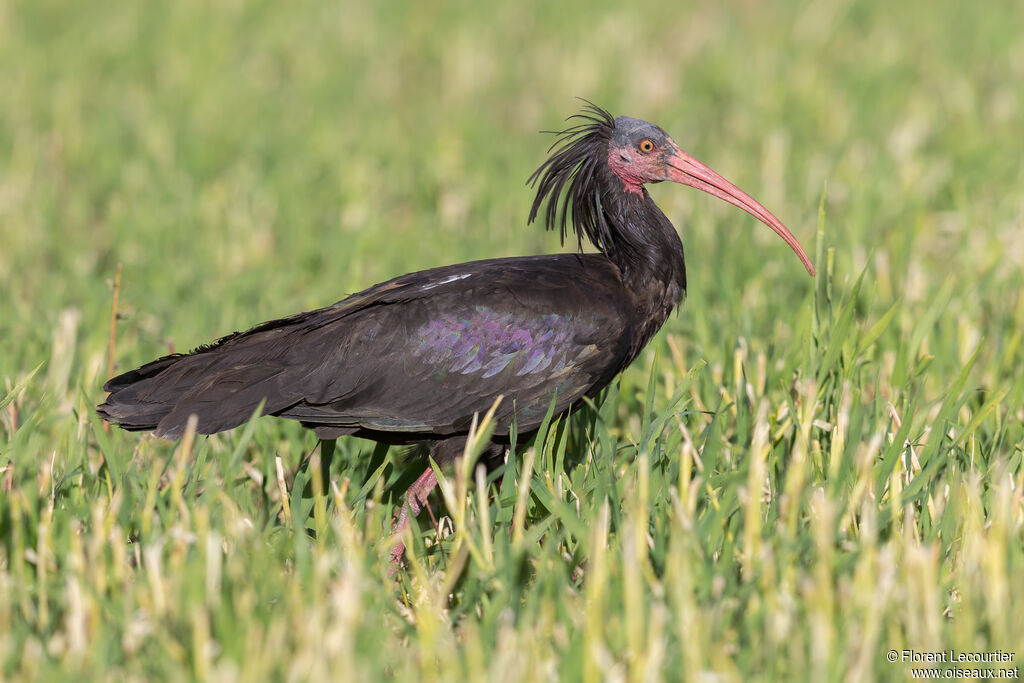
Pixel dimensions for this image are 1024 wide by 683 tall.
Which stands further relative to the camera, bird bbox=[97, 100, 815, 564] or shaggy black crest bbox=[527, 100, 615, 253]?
shaggy black crest bbox=[527, 100, 615, 253]

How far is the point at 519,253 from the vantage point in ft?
23.2

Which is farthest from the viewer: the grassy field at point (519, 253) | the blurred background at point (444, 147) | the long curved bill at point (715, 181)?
the blurred background at point (444, 147)

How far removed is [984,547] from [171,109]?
780 cm

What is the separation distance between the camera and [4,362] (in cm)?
514

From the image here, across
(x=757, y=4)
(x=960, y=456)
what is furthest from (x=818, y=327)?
(x=757, y=4)

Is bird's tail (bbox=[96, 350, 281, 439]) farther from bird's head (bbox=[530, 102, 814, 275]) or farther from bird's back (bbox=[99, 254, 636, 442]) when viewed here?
bird's head (bbox=[530, 102, 814, 275])

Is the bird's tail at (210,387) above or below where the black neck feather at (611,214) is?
below

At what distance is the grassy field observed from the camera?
302 cm

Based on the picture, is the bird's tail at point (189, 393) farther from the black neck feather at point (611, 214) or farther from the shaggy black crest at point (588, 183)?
the shaggy black crest at point (588, 183)

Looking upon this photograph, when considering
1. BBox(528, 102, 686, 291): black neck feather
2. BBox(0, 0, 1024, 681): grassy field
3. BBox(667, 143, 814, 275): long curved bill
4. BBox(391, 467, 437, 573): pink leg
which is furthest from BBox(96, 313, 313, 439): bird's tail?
BBox(667, 143, 814, 275): long curved bill

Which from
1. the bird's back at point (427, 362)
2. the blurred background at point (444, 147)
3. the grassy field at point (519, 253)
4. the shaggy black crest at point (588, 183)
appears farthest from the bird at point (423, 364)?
the blurred background at point (444, 147)

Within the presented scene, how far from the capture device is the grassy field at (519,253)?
9.91 ft

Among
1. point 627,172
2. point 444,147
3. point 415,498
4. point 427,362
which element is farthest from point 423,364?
point 444,147

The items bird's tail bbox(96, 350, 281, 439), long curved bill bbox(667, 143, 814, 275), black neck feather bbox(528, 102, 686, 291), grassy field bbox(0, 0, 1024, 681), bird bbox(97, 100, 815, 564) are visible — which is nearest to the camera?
grassy field bbox(0, 0, 1024, 681)
